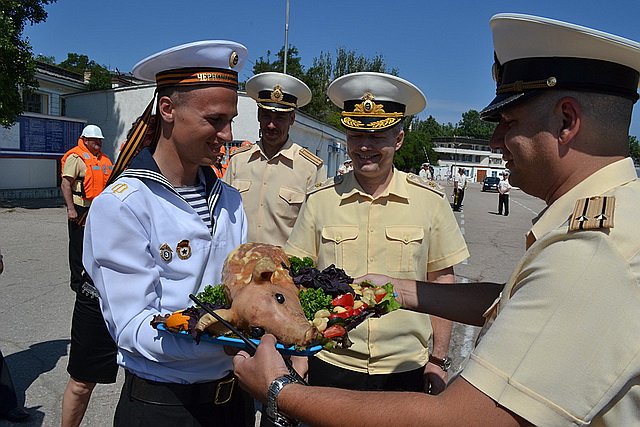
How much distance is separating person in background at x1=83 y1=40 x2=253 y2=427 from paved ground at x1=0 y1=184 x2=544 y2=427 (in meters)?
2.34

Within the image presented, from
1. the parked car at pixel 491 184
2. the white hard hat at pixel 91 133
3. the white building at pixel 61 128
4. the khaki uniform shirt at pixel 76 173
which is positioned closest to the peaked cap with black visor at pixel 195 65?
the khaki uniform shirt at pixel 76 173

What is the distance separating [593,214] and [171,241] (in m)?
1.42

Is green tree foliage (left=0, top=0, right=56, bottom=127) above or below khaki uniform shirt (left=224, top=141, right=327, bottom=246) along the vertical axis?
above

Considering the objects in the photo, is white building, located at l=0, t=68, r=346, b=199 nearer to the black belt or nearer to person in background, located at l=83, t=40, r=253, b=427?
person in background, located at l=83, t=40, r=253, b=427

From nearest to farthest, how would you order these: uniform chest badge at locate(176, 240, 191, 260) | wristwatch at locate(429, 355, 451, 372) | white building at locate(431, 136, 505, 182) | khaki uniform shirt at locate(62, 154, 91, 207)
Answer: uniform chest badge at locate(176, 240, 191, 260) < wristwatch at locate(429, 355, 451, 372) < khaki uniform shirt at locate(62, 154, 91, 207) < white building at locate(431, 136, 505, 182)

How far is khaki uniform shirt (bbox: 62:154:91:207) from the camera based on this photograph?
7354 millimetres

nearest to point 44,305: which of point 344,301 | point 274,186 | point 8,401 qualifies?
point 8,401

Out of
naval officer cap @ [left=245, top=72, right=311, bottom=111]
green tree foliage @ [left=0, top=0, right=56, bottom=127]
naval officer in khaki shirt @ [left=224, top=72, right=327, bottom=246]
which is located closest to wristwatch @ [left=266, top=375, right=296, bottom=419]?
naval officer in khaki shirt @ [left=224, top=72, right=327, bottom=246]

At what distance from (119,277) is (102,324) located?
1.65 m

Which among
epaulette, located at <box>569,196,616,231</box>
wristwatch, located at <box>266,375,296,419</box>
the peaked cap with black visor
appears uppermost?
the peaked cap with black visor

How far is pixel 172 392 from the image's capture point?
78.2 inches

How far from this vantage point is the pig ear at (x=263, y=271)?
1729mm

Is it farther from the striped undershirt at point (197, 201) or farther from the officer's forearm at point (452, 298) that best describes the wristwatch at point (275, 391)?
the officer's forearm at point (452, 298)

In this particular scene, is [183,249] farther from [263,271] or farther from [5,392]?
[5,392]
